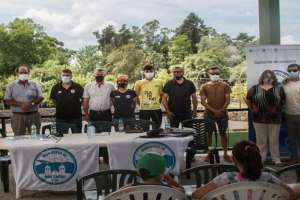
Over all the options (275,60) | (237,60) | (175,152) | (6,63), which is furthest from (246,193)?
(6,63)

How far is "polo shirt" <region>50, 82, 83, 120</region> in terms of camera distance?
788 centimetres

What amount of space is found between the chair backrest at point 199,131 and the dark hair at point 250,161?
4.20 meters

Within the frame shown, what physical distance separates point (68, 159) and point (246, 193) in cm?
337

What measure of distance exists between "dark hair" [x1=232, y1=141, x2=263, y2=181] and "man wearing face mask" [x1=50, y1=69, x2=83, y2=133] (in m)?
4.98

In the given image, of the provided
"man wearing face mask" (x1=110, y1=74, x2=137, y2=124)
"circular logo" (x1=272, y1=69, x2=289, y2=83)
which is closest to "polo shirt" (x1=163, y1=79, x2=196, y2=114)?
"man wearing face mask" (x1=110, y1=74, x2=137, y2=124)

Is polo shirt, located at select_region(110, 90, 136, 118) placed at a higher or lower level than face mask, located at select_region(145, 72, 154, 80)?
lower

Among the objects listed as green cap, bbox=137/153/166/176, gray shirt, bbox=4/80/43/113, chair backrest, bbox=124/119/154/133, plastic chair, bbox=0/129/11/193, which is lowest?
plastic chair, bbox=0/129/11/193

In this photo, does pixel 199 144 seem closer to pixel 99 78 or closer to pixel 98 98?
pixel 98 98

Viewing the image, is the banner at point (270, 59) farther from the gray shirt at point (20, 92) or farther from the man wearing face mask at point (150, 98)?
the gray shirt at point (20, 92)

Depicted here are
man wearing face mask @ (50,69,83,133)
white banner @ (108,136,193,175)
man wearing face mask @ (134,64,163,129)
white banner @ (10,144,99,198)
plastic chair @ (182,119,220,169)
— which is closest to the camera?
white banner @ (10,144,99,198)

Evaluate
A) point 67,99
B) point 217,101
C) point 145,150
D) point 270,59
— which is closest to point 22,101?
point 67,99

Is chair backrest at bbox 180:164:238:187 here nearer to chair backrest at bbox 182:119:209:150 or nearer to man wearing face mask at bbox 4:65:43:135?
chair backrest at bbox 182:119:209:150

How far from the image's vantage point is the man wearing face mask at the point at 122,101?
782 cm

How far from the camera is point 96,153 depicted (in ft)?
19.9
